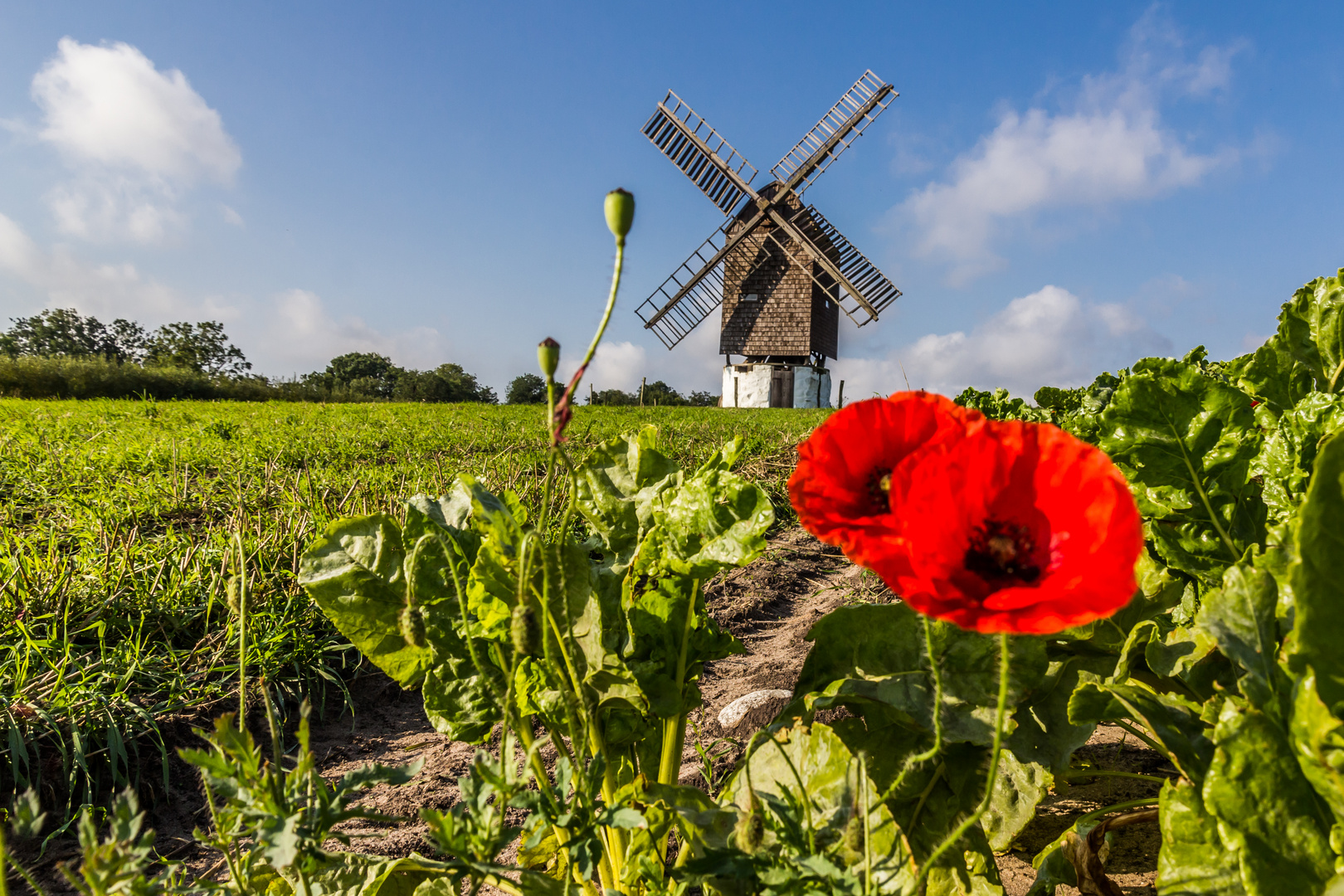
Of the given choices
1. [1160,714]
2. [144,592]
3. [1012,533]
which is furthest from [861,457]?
[144,592]

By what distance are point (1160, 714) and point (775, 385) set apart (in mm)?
20368

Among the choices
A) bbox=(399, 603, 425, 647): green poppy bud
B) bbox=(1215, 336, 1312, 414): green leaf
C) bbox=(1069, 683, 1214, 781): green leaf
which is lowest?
bbox=(1069, 683, 1214, 781): green leaf

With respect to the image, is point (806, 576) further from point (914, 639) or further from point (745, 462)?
point (914, 639)

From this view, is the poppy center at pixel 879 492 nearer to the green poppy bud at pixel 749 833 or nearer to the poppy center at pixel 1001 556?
the poppy center at pixel 1001 556

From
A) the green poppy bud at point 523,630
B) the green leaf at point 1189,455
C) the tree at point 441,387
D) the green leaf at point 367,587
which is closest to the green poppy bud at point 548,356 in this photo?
the green poppy bud at point 523,630

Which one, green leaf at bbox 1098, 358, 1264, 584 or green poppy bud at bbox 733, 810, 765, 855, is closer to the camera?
green poppy bud at bbox 733, 810, 765, 855

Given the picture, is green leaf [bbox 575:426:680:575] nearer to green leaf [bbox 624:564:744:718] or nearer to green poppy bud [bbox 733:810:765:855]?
green leaf [bbox 624:564:744:718]

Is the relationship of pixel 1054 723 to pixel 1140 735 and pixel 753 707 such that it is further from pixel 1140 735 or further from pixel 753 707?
pixel 753 707

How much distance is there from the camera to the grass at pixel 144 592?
1.65 m

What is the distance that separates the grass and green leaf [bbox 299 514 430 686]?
14cm

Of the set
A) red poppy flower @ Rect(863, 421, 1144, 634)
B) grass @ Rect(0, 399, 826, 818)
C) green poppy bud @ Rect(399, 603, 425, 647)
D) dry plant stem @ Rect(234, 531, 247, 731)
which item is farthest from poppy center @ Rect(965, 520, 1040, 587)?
grass @ Rect(0, 399, 826, 818)

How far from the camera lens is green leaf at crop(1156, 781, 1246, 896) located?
2.50ft

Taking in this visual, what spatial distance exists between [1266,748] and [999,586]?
1.21 feet

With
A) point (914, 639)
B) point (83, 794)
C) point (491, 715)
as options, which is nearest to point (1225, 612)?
point (914, 639)
